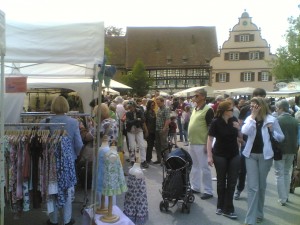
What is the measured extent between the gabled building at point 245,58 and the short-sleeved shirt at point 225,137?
49.0 meters

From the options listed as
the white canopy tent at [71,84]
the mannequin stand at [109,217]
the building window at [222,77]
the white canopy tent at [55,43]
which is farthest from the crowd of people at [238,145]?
the building window at [222,77]

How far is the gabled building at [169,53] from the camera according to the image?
187 feet

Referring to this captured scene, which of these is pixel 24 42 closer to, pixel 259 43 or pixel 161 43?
pixel 259 43

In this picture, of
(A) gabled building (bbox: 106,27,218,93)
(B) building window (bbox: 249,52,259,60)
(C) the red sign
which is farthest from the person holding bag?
(A) gabled building (bbox: 106,27,218,93)

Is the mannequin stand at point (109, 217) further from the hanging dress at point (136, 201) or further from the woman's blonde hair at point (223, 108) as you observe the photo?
the woman's blonde hair at point (223, 108)

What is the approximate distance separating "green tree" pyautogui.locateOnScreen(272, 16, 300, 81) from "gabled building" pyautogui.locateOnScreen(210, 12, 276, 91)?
9175mm

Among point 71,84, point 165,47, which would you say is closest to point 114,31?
point 165,47

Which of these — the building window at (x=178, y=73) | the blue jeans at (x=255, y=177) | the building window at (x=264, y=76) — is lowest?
the blue jeans at (x=255, y=177)

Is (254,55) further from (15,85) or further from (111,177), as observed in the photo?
(15,85)

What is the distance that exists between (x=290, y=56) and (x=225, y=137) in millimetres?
39618

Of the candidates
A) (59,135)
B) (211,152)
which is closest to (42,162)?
(59,135)

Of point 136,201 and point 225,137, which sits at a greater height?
point 225,137

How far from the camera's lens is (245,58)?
52438mm

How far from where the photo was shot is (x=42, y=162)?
4.21 metres
